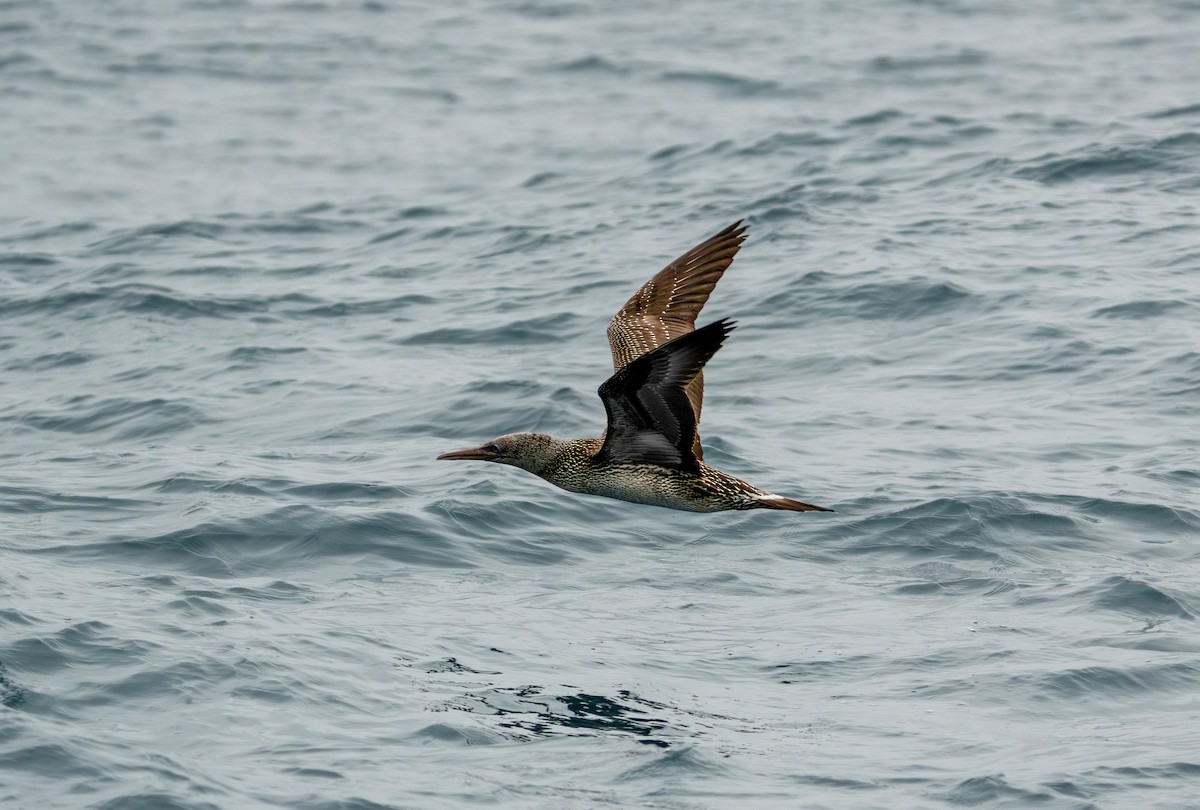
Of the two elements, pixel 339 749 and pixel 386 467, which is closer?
pixel 339 749

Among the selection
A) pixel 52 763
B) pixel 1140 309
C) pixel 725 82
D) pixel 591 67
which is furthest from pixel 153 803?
pixel 591 67

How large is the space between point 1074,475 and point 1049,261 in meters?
5.27

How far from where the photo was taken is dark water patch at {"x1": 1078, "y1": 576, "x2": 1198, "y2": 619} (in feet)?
33.2

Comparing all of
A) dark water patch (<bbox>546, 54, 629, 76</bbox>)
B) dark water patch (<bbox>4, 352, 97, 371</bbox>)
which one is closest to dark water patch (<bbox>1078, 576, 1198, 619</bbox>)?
dark water patch (<bbox>4, 352, 97, 371</bbox>)

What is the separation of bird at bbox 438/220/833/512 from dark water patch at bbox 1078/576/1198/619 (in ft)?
5.87

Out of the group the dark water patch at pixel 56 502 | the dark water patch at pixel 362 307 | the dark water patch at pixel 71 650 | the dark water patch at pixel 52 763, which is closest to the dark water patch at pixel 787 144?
the dark water patch at pixel 362 307

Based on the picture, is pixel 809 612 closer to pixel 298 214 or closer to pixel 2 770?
pixel 2 770

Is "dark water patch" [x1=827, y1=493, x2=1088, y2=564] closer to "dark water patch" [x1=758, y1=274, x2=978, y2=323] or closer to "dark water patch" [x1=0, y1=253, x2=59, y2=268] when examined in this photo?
"dark water patch" [x1=758, y1=274, x2=978, y2=323]

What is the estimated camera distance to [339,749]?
856 centimetres

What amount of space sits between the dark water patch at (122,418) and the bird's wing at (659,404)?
5.54m

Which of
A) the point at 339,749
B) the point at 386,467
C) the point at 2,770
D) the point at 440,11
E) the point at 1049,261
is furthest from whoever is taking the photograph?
the point at 440,11

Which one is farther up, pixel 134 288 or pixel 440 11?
pixel 440 11

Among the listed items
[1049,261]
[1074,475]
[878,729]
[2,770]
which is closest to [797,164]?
[1049,261]

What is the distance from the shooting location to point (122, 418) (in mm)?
14805
